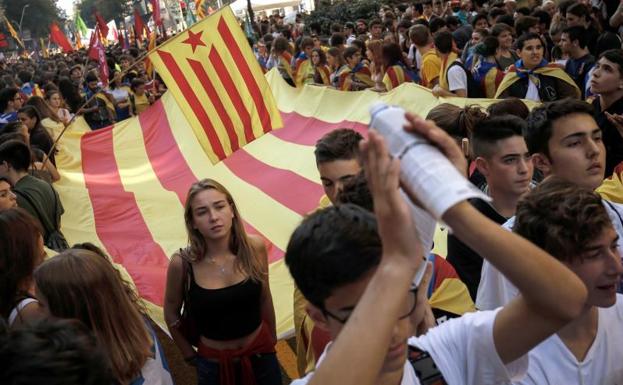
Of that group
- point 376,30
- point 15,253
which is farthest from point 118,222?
point 376,30

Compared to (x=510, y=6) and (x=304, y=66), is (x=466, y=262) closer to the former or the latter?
(x=304, y=66)

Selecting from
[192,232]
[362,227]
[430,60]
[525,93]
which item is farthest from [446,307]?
[430,60]

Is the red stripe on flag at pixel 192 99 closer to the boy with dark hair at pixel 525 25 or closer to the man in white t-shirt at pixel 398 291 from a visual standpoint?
the man in white t-shirt at pixel 398 291

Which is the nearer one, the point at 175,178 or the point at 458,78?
the point at 458,78

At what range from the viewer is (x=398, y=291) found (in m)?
1.41

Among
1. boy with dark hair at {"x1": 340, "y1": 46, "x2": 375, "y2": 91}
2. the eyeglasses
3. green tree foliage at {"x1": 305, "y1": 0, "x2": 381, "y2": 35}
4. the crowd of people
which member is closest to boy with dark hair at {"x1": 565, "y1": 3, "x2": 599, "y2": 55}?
boy with dark hair at {"x1": 340, "y1": 46, "x2": 375, "y2": 91}

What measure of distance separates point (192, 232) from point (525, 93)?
4.05m

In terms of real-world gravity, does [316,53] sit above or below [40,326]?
below

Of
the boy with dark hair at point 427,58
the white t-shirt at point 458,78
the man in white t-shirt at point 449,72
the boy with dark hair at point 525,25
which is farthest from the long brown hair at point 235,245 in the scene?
the boy with dark hair at point 525,25

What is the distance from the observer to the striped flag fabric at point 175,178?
5.73 m

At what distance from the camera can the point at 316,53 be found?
455 inches

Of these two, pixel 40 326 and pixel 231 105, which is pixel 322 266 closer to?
pixel 40 326

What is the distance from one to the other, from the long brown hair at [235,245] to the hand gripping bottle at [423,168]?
91.7 inches

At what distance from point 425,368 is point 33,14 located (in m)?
84.3
